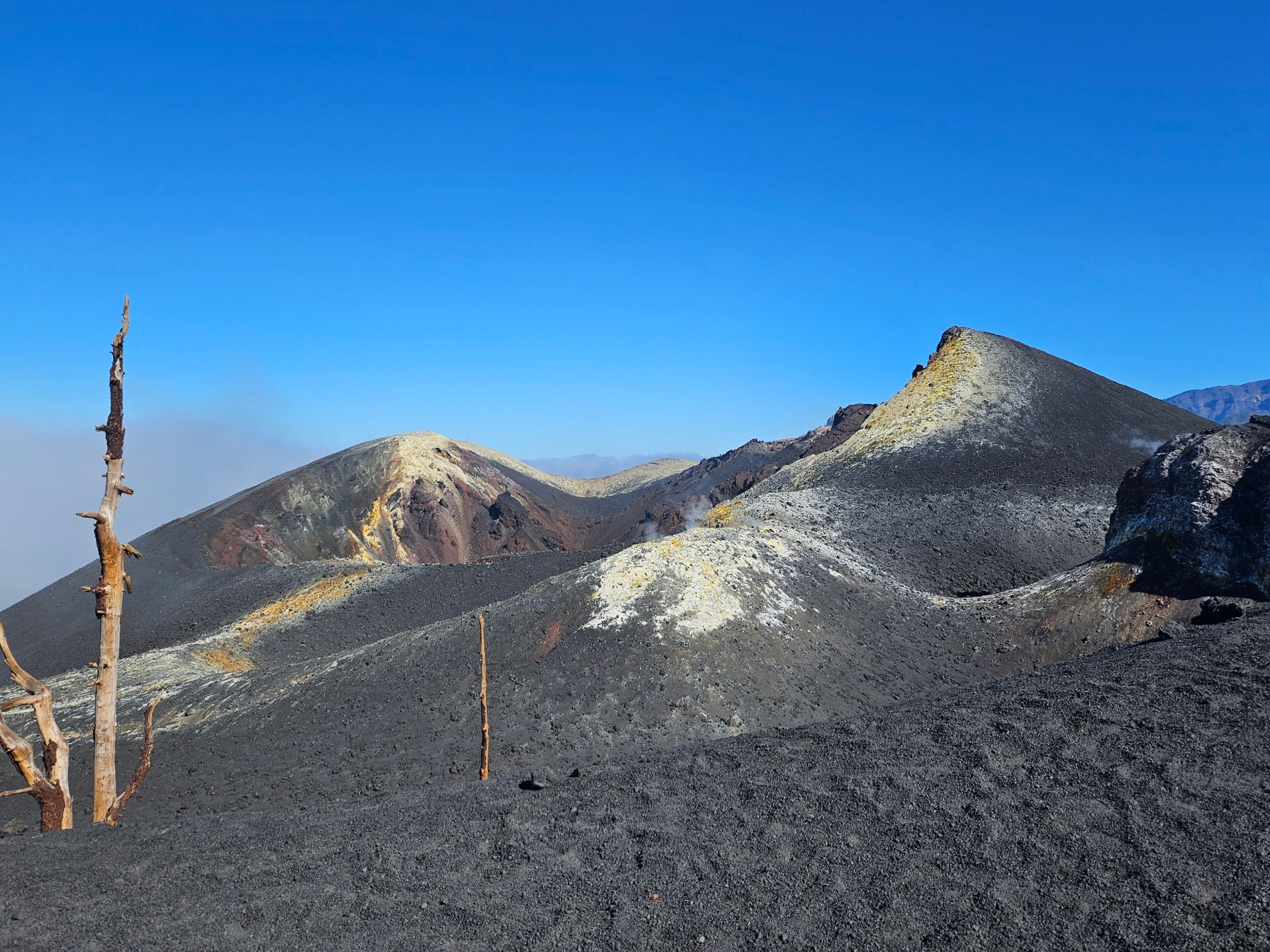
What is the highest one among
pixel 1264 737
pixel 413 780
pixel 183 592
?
pixel 183 592

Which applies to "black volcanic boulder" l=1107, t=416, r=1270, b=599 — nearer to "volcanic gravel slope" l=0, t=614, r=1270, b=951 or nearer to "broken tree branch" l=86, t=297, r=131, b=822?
"volcanic gravel slope" l=0, t=614, r=1270, b=951

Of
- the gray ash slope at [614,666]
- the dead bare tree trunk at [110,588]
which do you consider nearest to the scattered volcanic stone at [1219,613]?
the gray ash slope at [614,666]

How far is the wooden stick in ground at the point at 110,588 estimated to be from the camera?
41.4 feet

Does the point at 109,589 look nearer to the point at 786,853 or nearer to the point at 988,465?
the point at 786,853

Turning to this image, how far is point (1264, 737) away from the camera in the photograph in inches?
415

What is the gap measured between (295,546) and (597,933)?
5065 cm

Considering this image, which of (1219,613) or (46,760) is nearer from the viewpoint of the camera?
(46,760)

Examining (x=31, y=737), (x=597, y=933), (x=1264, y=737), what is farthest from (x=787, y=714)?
(x=31, y=737)

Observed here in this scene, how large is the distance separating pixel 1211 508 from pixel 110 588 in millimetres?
26156

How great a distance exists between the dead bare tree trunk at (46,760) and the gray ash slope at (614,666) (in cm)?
464

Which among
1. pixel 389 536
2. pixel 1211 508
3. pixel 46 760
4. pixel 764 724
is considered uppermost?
pixel 389 536

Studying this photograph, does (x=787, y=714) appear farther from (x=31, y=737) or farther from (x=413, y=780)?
(x=31, y=737)

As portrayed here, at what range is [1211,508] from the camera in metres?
22.0

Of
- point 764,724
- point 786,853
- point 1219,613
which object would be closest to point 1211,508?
point 1219,613
